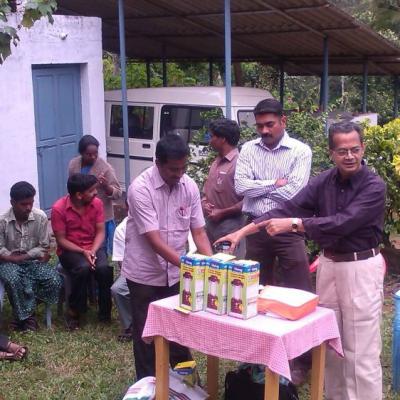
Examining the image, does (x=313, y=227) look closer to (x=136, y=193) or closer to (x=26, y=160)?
(x=136, y=193)

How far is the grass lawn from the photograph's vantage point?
14.2 ft

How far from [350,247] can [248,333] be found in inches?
31.9

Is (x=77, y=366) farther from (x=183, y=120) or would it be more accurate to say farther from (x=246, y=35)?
(x=246, y=35)

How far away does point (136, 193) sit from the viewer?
3756mm

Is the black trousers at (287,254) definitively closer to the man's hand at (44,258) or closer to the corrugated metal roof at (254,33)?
the man's hand at (44,258)

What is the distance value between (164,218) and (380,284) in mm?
1253

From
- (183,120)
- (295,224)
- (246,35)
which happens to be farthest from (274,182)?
(246,35)

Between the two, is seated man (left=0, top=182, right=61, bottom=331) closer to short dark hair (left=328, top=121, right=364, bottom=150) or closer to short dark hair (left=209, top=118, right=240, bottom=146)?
short dark hair (left=209, top=118, right=240, bottom=146)

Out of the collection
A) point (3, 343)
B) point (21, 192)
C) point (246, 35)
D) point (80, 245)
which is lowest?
point (3, 343)

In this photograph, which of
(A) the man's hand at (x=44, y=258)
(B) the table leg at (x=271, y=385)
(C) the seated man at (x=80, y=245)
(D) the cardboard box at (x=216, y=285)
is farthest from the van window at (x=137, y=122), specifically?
(B) the table leg at (x=271, y=385)

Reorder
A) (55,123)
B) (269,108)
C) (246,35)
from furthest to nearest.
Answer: (246,35) → (55,123) → (269,108)

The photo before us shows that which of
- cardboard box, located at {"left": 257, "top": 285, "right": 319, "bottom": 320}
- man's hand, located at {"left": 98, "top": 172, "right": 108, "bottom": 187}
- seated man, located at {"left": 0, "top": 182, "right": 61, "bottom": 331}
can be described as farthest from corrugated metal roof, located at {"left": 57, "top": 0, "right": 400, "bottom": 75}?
cardboard box, located at {"left": 257, "top": 285, "right": 319, "bottom": 320}

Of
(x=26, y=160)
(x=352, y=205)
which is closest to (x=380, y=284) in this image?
(x=352, y=205)

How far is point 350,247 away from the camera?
3.58 m
